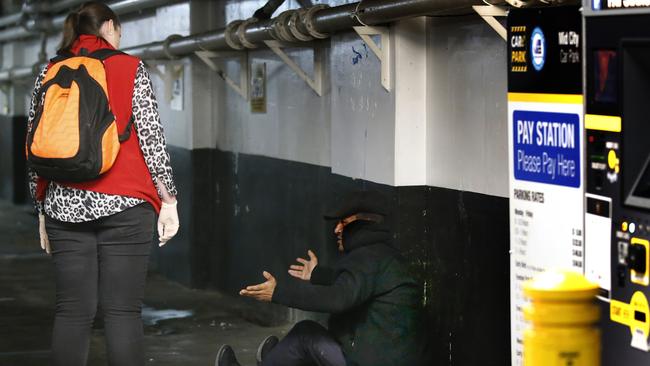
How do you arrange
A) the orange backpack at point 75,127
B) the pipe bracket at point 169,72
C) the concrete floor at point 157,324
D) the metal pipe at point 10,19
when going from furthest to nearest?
Answer: the metal pipe at point 10,19, the pipe bracket at point 169,72, the concrete floor at point 157,324, the orange backpack at point 75,127

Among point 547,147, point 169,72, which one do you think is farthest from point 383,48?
point 169,72

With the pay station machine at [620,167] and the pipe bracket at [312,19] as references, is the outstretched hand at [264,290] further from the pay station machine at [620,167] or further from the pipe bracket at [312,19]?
the pipe bracket at [312,19]

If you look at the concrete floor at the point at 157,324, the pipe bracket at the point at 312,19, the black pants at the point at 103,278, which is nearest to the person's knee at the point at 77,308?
the black pants at the point at 103,278

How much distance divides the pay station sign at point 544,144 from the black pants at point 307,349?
1.31 meters

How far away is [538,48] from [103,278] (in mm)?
2233

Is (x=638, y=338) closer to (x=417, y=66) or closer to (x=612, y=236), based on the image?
(x=612, y=236)

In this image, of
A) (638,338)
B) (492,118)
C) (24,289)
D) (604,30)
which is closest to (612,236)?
(638,338)

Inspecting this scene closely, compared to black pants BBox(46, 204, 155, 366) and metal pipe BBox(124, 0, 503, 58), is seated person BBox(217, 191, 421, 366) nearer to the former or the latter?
black pants BBox(46, 204, 155, 366)

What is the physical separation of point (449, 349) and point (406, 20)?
1.76 meters

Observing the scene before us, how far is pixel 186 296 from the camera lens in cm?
1091

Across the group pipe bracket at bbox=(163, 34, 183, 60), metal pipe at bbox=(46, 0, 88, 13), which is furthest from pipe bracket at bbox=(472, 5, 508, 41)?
metal pipe at bbox=(46, 0, 88, 13)

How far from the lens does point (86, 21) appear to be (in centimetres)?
596

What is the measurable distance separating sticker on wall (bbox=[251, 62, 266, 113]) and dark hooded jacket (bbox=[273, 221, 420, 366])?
3967mm

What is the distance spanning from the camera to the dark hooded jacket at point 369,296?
593cm
